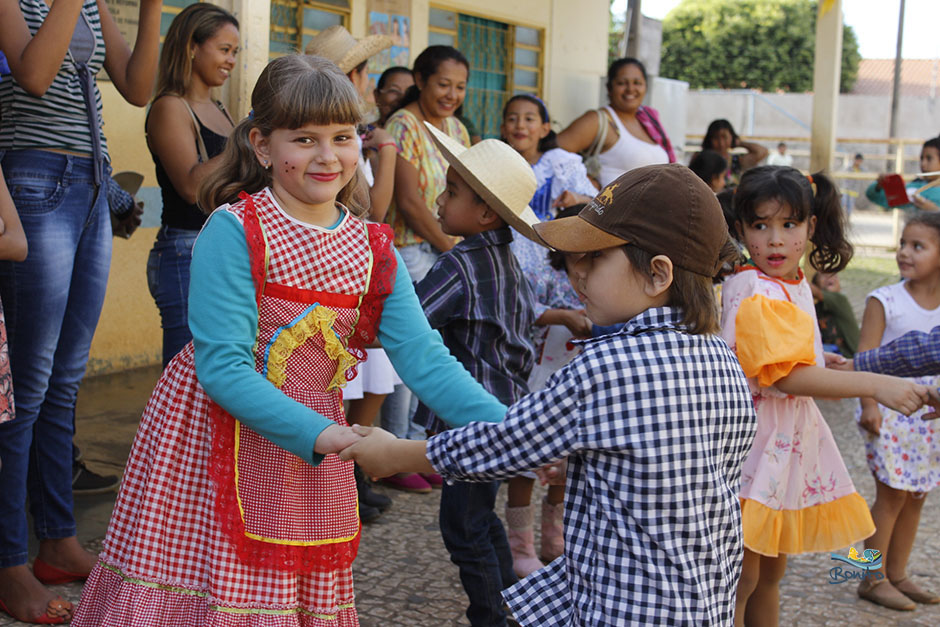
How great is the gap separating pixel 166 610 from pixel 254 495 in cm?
30

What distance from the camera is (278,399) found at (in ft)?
6.75

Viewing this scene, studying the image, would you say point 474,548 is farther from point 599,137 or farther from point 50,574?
point 599,137

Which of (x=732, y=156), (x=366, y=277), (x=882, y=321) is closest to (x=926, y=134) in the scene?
(x=732, y=156)

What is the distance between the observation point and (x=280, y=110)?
7.27 ft

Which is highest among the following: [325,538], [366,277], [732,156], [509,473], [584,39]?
[584,39]

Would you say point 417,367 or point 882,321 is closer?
point 417,367

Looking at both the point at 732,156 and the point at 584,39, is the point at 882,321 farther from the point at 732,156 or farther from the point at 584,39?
the point at 584,39

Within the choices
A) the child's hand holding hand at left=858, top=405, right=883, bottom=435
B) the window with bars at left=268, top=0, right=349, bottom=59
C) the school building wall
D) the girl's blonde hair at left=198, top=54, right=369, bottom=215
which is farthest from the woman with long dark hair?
the window with bars at left=268, top=0, right=349, bottom=59

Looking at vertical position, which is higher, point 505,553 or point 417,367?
point 417,367

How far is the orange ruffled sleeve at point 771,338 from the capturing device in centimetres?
287

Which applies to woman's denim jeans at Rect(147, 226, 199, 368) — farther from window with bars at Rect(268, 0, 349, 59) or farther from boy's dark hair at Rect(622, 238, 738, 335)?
window with bars at Rect(268, 0, 349, 59)

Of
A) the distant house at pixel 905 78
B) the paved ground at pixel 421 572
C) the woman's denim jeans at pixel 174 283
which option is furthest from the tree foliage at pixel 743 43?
the woman's denim jeans at pixel 174 283

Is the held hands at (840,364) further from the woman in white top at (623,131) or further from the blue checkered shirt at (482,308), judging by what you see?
the woman in white top at (623,131)

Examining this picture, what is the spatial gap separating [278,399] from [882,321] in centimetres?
265
